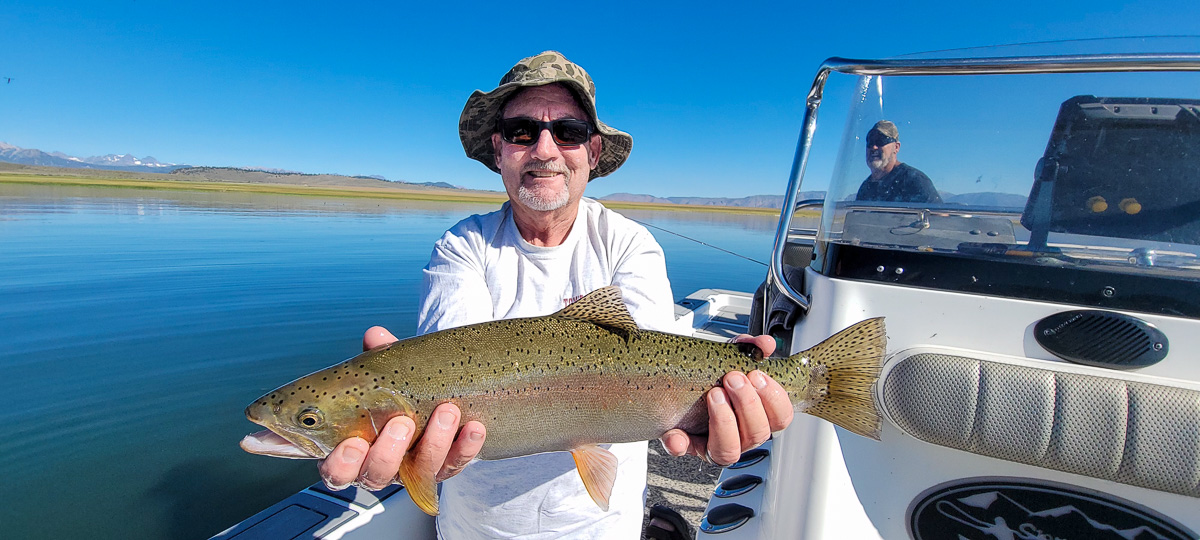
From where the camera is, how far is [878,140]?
3188 millimetres

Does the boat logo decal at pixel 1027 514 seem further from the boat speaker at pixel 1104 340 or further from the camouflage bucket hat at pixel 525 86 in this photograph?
the camouflage bucket hat at pixel 525 86

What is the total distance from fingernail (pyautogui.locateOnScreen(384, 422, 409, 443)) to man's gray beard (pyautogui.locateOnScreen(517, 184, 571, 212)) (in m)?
1.33

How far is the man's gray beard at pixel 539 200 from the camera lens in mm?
2889

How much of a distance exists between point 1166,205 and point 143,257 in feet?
79.2

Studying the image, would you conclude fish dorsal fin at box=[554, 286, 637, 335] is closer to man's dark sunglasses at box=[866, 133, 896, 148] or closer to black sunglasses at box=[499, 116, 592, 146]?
black sunglasses at box=[499, 116, 592, 146]

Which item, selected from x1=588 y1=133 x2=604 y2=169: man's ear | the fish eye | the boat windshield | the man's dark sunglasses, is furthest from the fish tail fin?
the fish eye

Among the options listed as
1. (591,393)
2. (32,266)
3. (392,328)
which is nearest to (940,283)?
(591,393)

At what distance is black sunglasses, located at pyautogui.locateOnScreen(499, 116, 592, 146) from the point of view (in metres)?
3.01

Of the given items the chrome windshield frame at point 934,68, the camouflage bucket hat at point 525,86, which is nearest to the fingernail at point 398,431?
the camouflage bucket hat at point 525,86

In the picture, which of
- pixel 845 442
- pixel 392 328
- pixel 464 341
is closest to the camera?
pixel 464 341

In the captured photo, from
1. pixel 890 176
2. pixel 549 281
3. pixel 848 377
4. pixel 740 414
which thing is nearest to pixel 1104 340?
pixel 848 377

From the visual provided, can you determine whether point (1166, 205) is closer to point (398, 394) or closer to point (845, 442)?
point (845, 442)

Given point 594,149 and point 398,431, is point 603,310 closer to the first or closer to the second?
point 398,431

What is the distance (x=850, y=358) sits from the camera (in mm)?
2453
